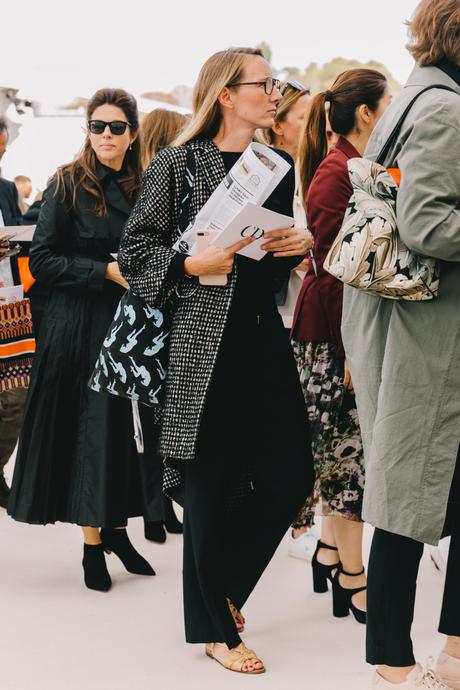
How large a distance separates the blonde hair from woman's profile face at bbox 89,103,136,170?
100cm

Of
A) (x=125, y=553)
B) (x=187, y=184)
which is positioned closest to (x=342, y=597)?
(x=125, y=553)

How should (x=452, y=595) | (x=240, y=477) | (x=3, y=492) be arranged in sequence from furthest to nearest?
(x=3, y=492), (x=240, y=477), (x=452, y=595)

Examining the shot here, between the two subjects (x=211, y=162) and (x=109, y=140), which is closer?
(x=211, y=162)

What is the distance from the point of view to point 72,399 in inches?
160

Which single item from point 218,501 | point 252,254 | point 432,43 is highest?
point 432,43

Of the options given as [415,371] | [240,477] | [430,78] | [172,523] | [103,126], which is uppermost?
[430,78]

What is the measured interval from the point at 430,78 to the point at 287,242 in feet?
2.21

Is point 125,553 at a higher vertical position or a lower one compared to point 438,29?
lower

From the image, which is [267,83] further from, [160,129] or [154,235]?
[160,129]

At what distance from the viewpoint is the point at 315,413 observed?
3633 millimetres

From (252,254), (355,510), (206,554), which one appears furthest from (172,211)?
(355,510)

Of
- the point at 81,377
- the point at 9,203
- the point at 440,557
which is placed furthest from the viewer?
the point at 9,203

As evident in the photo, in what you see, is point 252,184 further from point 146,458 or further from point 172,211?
point 146,458

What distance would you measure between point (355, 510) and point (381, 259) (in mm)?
1327
